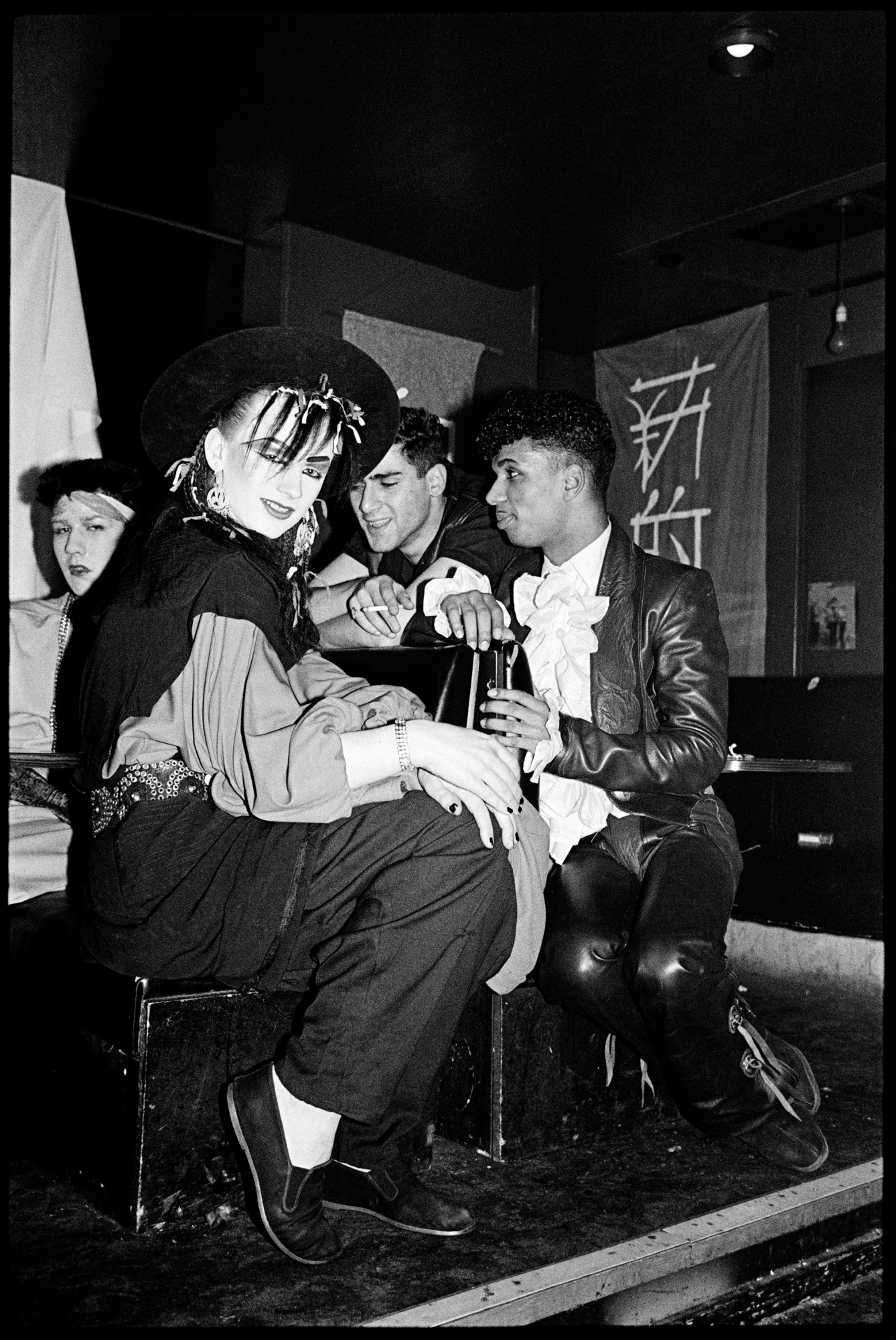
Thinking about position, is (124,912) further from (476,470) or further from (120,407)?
(476,470)

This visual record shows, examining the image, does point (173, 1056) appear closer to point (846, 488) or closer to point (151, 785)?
point (151, 785)

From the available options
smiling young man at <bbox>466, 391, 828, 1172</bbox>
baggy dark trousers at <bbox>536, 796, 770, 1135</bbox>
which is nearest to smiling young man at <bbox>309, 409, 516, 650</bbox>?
smiling young man at <bbox>466, 391, 828, 1172</bbox>

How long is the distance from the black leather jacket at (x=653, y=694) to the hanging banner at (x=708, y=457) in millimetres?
3559

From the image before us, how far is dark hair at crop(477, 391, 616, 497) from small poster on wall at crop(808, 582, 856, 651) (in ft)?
12.1

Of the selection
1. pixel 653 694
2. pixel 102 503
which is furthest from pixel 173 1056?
pixel 102 503

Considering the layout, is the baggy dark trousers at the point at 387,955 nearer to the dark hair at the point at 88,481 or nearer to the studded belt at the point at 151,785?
the studded belt at the point at 151,785

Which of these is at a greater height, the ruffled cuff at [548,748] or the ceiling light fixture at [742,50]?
the ceiling light fixture at [742,50]

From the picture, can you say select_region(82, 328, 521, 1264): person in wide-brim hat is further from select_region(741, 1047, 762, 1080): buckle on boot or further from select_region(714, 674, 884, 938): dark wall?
select_region(714, 674, 884, 938): dark wall

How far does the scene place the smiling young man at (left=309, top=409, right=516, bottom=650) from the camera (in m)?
2.48

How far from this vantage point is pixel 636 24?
9.93ft

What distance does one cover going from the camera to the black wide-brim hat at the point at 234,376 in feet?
6.52

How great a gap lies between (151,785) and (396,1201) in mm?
806

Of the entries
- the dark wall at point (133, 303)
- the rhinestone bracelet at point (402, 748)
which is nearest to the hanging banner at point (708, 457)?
the dark wall at point (133, 303)

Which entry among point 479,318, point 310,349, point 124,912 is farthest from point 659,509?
point 124,912
